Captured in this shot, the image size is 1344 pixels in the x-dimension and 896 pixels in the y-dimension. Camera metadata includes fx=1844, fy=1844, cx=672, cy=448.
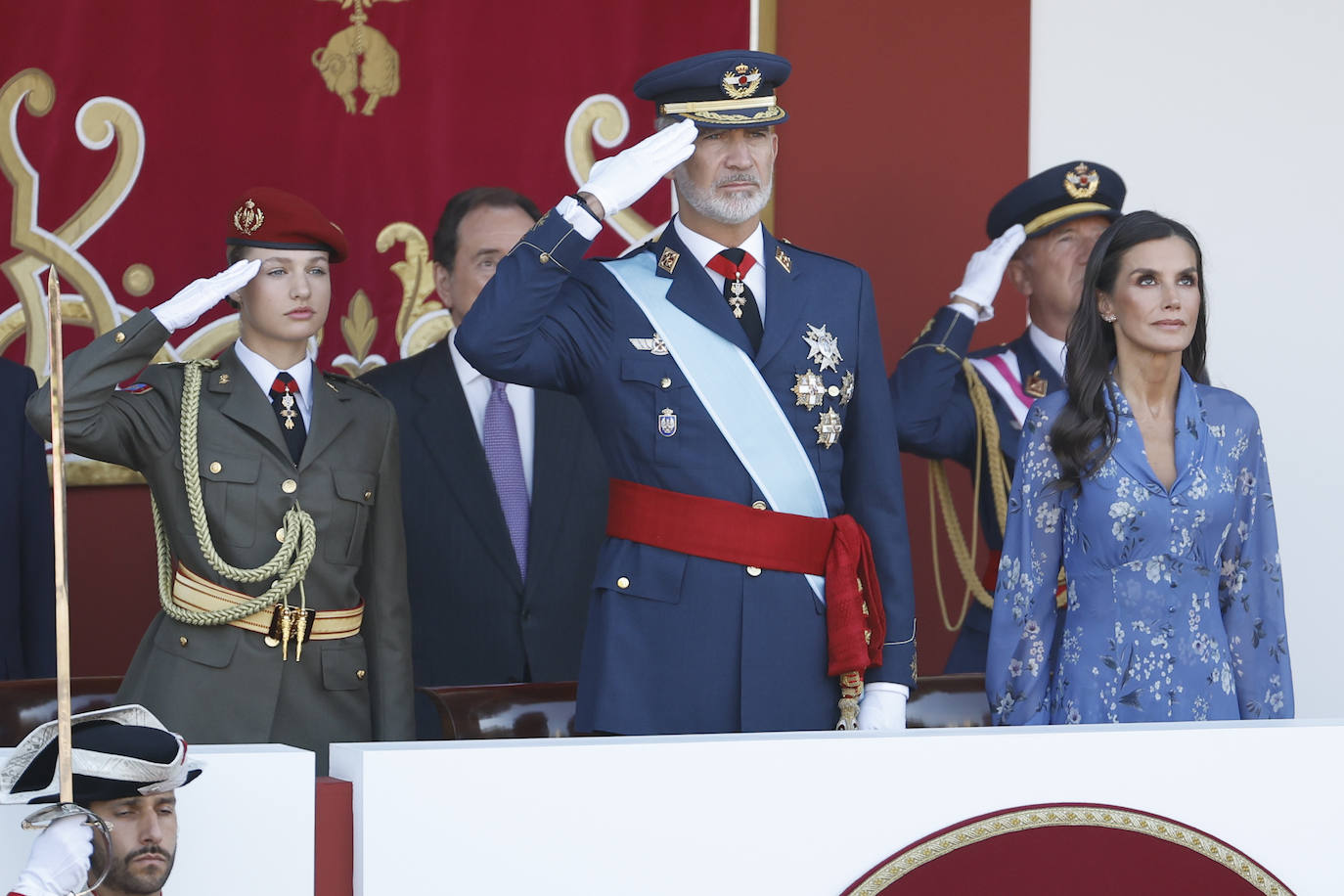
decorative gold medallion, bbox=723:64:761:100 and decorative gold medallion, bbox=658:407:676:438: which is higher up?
decorative gold medallion, bbox=723:64:761:100

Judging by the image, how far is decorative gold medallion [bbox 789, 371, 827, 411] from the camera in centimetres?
285

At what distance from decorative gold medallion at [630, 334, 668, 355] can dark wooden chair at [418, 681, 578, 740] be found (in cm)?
60

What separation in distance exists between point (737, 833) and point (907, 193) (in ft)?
8.85

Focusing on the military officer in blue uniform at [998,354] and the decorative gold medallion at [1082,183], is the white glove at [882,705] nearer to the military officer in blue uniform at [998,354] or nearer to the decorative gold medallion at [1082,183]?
the military officer in blue uniform at [998,354]

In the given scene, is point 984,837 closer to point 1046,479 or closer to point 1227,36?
point 1046,479

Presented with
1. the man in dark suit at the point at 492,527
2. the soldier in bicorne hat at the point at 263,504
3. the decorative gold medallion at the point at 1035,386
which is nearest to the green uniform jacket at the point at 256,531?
the soldier in bicorne hat at the point at 263,504

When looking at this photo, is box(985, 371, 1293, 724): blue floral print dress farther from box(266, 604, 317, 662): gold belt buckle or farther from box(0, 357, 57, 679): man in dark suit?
box(0, 357, 57, 679): man in dark suit

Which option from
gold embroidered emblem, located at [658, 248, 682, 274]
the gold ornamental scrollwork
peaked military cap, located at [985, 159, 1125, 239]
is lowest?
gold embroidered emblem, located at [658, 248, 682, 274]

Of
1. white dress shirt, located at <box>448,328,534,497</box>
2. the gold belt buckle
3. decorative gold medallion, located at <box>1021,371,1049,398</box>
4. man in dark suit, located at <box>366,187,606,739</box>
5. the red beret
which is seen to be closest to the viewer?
Result: the gold belt buckle

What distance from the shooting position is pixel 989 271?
3838 mm

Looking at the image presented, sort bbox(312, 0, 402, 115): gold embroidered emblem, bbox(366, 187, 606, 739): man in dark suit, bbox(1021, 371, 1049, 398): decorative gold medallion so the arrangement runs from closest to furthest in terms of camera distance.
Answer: bbox(366, 187, 606, 739): man in dark suit
bbox(1021, 371, 1049, 398): decorative gold medallion
bbox(312, 0, 402, 115): gold embroidered emblem

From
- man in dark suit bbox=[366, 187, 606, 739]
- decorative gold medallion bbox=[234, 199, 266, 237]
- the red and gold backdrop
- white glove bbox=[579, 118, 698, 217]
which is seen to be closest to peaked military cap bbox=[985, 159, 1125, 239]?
the red and gold backdrop

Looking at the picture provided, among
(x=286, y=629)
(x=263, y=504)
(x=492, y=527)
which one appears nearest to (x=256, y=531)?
(x=263, y=504)

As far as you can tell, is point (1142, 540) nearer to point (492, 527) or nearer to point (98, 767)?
point (492, 527)
